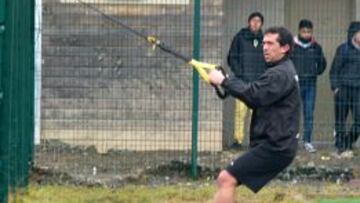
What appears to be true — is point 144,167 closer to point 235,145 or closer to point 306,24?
point 235,145

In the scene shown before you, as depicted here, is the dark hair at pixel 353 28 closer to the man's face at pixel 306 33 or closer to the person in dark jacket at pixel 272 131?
the man's face at pixel 306 33

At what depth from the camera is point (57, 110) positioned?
48.6 feet

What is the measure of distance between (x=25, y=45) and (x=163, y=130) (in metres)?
2.92

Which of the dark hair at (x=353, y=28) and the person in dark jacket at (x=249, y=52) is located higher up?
the dark hair at (x=353, y=28)

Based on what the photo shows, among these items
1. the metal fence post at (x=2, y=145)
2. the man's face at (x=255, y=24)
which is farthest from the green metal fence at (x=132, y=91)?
the metal fence post at (x=2, y=145)

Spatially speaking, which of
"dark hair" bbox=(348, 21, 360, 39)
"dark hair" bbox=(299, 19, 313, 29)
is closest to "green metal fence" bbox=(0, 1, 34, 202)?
"dark hair" bbox=(299, 19, 313, 29)

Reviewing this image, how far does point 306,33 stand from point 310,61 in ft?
1.81

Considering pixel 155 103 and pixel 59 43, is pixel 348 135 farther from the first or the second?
pixel 59 43

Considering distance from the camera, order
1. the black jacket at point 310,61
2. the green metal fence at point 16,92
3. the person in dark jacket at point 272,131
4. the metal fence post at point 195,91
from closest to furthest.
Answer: the person in dark jacket at point 272,131, the green metal fence at point 16,92, the metal fence post at point 195,91, the black jacket at point 310,61

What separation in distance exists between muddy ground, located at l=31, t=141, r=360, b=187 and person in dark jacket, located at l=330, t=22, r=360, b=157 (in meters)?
0.35

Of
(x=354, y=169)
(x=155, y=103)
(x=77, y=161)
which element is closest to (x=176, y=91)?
(x=155, y=103)

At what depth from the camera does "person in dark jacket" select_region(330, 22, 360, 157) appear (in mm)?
13953

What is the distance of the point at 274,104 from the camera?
9.27m

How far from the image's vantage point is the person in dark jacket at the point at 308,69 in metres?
14.0
